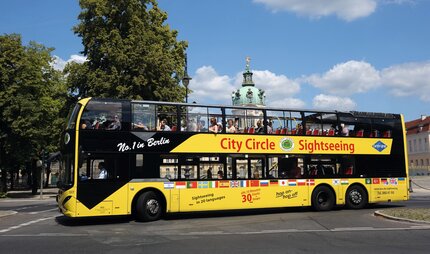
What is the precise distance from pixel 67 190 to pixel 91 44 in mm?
19660

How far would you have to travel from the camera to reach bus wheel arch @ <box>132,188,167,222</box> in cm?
1505

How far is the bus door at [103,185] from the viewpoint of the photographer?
1429 cm

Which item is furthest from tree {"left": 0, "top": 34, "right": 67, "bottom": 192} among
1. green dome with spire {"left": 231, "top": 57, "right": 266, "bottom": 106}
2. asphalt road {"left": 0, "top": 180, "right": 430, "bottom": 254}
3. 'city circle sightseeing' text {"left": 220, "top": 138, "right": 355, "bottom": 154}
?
green dome with spire {"left": 231, "top": 57, "right": 266, "bottom": 106}

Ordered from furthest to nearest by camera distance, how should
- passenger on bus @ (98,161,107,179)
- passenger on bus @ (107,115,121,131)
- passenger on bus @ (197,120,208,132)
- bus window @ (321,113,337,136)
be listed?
bus window @ (321,113,337,136), passenger on bus @ (197,120,208,132), passenger on bus @ (107,115,121,131), passenger on bus @ (98,161,107,179)

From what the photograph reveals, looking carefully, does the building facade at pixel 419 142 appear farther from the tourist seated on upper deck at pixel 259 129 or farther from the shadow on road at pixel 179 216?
the tourist seated on upper deck at pixel 259 129

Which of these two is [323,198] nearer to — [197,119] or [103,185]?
[197,119]

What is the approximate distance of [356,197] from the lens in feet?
61.3

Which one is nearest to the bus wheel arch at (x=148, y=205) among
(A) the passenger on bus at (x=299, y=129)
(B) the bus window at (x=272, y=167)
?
(B) the bus window at (x=272, y=167)

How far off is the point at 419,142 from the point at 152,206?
301 feet

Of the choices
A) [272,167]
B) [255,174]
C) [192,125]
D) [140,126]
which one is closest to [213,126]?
[192,125]

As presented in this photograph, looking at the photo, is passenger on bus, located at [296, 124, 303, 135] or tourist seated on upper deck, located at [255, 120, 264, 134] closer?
tourist seated on upper deck, located at [255, 120, 264, 134]

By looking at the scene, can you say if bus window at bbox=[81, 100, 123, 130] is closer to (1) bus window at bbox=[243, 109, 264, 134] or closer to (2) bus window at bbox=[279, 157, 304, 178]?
(1) bus window at bbox=[243, 109, 264, 134]

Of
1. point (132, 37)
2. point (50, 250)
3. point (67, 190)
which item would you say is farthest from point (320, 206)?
point (132, 37)

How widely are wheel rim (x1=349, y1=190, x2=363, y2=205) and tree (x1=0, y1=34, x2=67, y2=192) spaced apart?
23.4 metres
